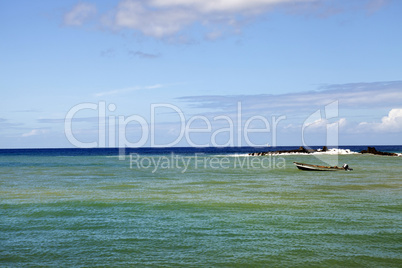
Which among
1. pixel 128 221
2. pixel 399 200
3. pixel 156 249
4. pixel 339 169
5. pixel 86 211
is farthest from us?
pixel 339 169

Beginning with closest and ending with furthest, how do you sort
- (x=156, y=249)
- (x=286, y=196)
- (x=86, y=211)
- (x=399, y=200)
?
(x=156, y=249) < (x=86, y=211) < (x=399, y=200) < (x=286, y=196)

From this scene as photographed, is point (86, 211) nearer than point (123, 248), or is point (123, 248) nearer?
point (123, 248)

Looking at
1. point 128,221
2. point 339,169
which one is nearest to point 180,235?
point 128,221

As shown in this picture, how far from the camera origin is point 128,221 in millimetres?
18234

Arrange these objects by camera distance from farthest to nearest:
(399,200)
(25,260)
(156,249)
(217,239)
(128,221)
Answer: (399,200), (128,221), (217,239), (156,249), (25,260)

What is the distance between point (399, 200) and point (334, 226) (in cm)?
923

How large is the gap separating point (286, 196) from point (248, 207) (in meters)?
5.20

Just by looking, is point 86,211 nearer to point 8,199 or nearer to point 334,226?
point 8,199

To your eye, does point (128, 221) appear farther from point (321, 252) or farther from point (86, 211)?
point (321, 252)

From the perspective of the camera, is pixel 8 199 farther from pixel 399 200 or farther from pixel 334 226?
pixel 399 200

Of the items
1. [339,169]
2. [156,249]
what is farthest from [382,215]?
[339,169]

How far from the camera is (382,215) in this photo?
63.0ft

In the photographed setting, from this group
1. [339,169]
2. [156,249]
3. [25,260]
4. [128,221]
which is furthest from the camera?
[339,169]

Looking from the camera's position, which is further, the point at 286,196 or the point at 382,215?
the point at 286,196
